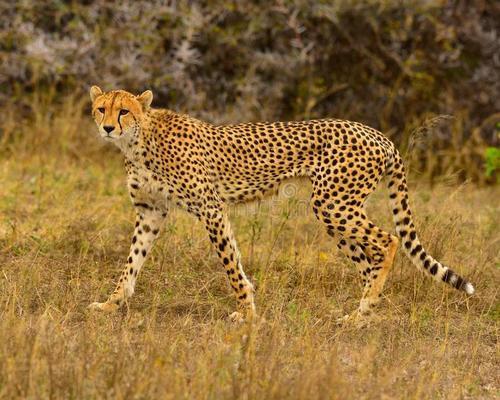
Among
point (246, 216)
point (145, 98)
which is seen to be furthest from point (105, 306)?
point (246, 216)

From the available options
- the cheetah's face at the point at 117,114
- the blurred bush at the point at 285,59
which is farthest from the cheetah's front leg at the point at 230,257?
the blurred bush at the point at 285,59

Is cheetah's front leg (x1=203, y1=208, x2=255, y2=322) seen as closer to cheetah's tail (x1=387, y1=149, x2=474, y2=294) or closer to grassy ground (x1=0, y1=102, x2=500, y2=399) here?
grassy ground (x1=0, y1=102, x2=500, y2=399)

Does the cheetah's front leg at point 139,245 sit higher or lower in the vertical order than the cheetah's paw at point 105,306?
higher

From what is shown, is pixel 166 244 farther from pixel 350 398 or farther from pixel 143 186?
pixel 350 398

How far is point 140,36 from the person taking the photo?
9.00 meters

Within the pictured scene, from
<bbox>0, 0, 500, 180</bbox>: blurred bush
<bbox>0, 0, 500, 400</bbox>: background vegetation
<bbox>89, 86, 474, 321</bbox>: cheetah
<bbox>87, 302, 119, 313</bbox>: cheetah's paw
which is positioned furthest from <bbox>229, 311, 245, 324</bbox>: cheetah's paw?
<bbox>0, 0, 500, 180</bbox>: blurred bush

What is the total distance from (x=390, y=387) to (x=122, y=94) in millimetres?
2022

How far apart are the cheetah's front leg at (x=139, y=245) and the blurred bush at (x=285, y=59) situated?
387 cm

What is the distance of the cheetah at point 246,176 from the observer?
500 cm

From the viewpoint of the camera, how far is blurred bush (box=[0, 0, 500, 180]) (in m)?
9.00

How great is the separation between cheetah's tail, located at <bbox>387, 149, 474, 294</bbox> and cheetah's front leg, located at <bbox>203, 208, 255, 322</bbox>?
0.83 metres

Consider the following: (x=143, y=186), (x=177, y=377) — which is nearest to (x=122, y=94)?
(x=143, y=186)

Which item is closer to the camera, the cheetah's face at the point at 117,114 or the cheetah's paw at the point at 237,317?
the cheetah's paw at the point at 237,317

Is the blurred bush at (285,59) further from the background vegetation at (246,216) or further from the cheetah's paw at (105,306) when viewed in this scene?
the cheetah's paw at (105,306)
